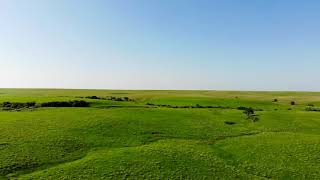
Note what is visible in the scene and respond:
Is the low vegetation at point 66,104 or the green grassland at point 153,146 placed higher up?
the low vegetation at point 66,104

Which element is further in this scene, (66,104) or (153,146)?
(66,104)

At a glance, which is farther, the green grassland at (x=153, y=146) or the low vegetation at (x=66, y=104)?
the low vegetation at (x=66, y=104)

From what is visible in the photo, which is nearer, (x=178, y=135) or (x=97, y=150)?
(x=97, y=150)

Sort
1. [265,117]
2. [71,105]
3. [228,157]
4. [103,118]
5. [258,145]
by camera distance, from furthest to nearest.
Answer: [71,105] → [265,117] → [103,118] → [258,145] → [228,157]

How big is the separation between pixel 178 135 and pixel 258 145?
12.3 m

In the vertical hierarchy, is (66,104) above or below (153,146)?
above

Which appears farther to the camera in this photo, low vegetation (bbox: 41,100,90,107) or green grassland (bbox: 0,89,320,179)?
low vegetation (bbox: 41,100,90,107)

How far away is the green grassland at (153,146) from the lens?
35.7 meters

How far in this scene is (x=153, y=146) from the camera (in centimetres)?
4444

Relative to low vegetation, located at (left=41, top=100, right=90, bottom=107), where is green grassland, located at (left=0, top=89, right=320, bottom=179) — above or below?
below

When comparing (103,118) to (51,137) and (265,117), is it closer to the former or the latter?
(51,137)

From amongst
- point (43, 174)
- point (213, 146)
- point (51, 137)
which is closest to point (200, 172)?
point (213, 146)

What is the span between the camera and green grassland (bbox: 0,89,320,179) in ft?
117

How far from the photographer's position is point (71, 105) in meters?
78.0
